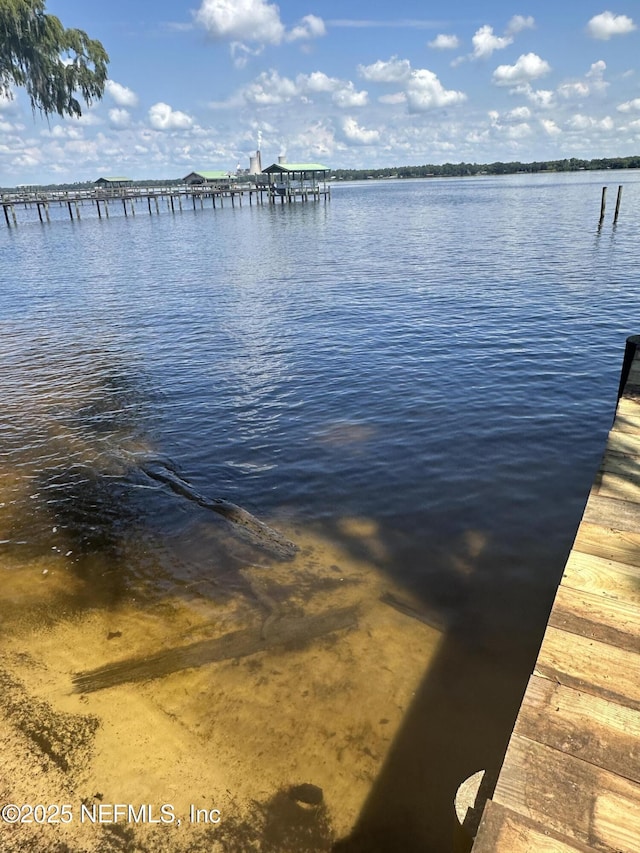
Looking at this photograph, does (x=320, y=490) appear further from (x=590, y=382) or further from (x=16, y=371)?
(x=16, y=371)

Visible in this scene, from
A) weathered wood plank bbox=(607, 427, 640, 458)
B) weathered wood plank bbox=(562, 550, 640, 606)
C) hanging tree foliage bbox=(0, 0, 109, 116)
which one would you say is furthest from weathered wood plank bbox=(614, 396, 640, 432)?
hanging tree foliage bbox=(0, 0, 109, 116)

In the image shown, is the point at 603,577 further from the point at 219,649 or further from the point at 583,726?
the point at 219,649

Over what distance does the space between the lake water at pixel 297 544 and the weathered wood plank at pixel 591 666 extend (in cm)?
178

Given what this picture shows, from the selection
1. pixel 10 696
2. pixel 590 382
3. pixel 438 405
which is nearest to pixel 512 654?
pixel 10 696

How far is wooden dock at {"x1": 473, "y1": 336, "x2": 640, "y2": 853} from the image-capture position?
2365 mm

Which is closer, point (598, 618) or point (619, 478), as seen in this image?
point (598, 618)

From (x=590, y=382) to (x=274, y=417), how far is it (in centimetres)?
724

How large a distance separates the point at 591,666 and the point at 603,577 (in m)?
0.88

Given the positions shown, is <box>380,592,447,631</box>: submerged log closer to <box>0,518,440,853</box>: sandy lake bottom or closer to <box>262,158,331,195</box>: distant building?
<box>0,518,440,853</box>: sandy lake bottom

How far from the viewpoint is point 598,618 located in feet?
11.6

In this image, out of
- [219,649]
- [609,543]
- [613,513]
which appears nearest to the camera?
[609,543]

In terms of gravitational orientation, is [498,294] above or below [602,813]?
below

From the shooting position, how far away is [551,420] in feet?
34.9

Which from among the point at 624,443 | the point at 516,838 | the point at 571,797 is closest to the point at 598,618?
the point at 571,797
